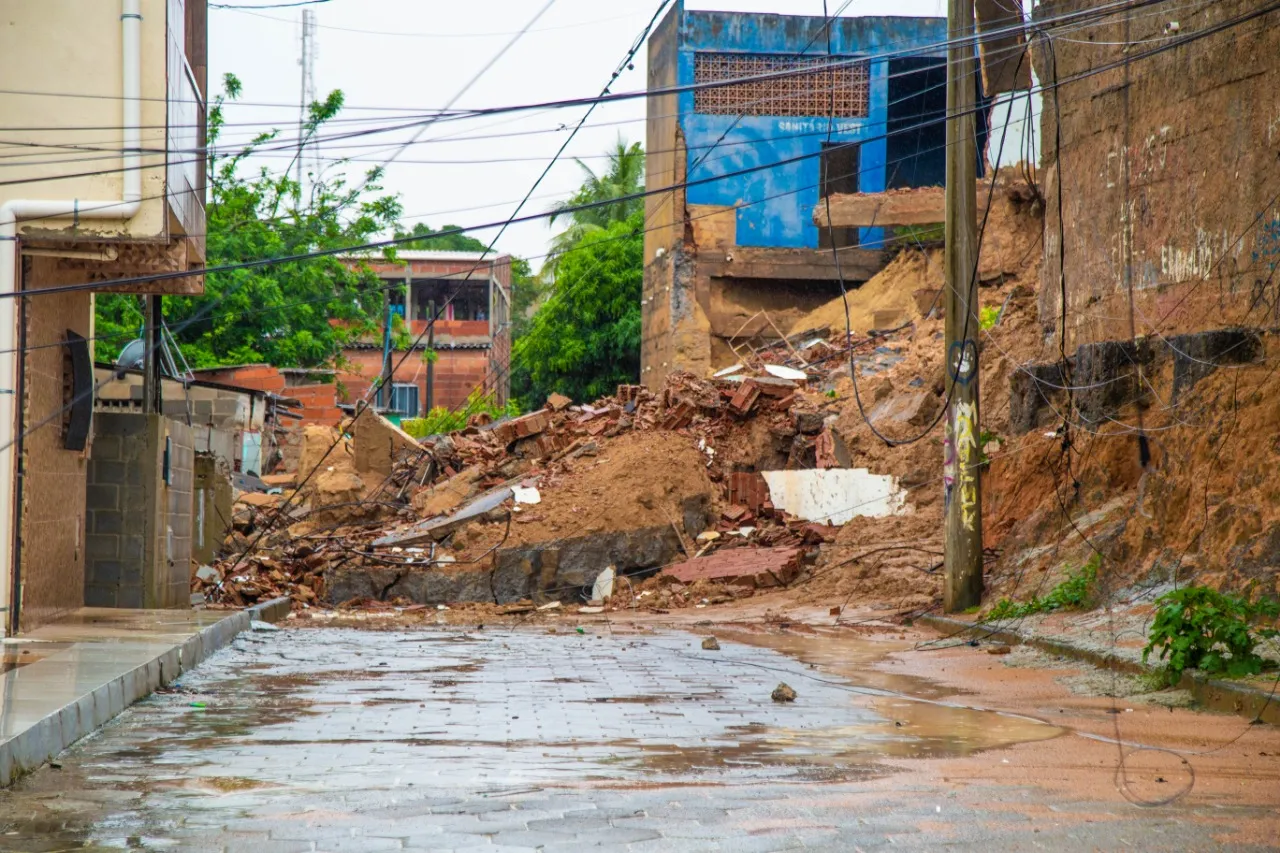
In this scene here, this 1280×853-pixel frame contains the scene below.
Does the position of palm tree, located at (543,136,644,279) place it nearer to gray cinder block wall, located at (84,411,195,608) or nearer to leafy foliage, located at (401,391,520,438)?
leafy foliage, located at (401,391,520,438)

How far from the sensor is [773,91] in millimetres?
37469

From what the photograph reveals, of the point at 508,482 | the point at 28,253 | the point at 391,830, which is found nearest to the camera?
the point at 391,830

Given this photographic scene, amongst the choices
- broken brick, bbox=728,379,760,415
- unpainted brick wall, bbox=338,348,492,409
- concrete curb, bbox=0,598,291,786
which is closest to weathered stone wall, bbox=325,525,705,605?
broken brick, bbox=728,379,760,415

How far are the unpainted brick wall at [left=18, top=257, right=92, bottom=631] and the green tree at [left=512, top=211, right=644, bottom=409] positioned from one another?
106 ft

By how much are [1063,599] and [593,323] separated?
34.4m

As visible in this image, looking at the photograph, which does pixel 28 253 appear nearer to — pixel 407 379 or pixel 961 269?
pixel 961 269

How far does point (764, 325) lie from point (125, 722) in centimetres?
2940

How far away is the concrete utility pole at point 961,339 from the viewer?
53.7ft

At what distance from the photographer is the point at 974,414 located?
55.3ft

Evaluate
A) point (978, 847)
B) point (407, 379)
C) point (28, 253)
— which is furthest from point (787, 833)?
point (407, 379)

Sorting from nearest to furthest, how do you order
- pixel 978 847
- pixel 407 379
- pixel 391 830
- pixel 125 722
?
pixel 978 847 → pixel 391 830 → pixel 125 722 → pixel 407 379

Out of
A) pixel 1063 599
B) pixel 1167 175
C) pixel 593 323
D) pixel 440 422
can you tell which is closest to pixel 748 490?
pixel 1063 599

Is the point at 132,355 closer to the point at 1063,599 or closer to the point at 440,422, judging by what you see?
the point at 1063,599

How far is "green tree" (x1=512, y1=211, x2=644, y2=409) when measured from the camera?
158ft
